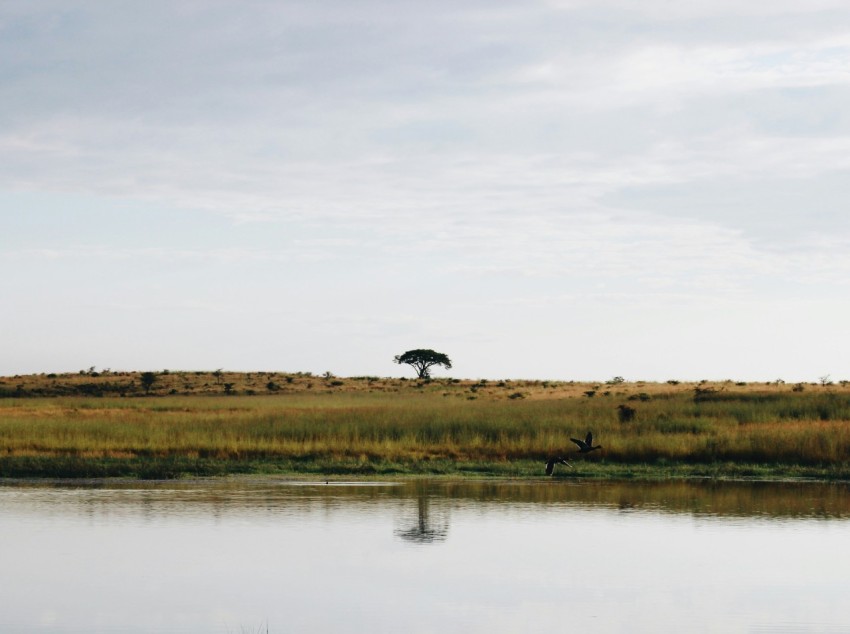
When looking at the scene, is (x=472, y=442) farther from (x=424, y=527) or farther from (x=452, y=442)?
(x=424, y=527)

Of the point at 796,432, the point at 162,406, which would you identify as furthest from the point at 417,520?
the point at 162,406

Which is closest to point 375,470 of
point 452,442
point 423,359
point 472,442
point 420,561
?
point 472,442

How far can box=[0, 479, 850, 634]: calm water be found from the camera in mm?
12422

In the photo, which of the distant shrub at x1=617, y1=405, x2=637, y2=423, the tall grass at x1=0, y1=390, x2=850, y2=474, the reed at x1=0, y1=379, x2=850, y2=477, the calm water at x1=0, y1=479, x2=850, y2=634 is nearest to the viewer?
the calm water at x1=0, y1=479, x2=850, y2=634

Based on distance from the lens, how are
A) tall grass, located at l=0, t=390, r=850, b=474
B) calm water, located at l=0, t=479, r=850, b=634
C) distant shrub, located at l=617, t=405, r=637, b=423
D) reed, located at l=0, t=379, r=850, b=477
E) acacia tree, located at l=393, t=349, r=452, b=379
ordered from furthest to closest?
acacia tree, located at l=393, t=349, r=452, b=379
distant shrub, located at l=617, t=405, r=637, b=423
tall grass, located at l=0, t=390, r=850, b=474
reed, located at l=0, t=379, r=850, b=477
calm water, located at l=0, t=479, r=850, b=634

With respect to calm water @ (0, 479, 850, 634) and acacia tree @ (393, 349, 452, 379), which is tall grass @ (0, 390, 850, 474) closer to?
calm water @ (0, 479, 850, 634)

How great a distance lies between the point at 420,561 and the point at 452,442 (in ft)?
63.0

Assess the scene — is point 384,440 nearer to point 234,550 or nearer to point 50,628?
point 234,550

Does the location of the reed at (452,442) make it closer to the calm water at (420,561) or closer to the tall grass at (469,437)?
the tall grass at (469,437)

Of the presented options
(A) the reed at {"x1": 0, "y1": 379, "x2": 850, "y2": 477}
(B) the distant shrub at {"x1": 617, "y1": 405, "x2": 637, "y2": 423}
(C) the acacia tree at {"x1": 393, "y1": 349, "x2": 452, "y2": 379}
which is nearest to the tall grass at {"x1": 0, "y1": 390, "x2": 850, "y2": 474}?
(A) the reed at {"x1": 0, "y1": 379, "x2": 850, "y2": 477}

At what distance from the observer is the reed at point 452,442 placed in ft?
96.3

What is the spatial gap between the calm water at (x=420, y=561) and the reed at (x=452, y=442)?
5.24 meters

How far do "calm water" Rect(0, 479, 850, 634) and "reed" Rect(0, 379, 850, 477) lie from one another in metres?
5.24

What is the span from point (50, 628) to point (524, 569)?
5.77 metres
